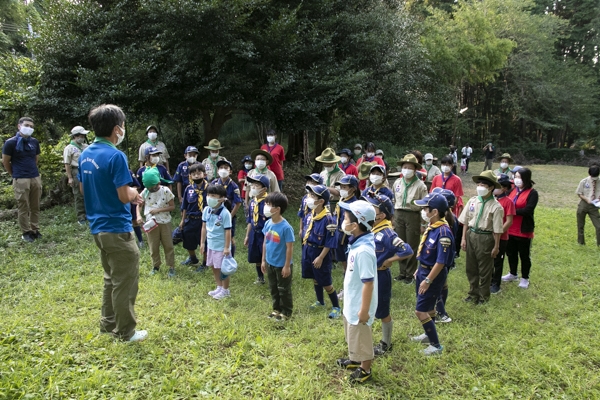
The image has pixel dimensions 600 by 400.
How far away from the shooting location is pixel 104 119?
12.0 ft

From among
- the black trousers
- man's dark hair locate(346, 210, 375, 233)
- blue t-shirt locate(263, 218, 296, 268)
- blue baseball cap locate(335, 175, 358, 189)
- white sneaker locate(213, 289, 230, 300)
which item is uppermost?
A: blue baseball cap locate(335, 175, 358, 189)

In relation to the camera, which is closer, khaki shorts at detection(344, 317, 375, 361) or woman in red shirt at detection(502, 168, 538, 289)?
khaki shorts at detection(344, 317, 375, 361)

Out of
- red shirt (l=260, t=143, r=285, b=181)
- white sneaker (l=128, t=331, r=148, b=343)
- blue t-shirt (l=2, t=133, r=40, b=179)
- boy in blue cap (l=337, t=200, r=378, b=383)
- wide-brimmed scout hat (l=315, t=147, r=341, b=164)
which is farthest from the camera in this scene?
red shirt (l=260, t=143, r=285, b=181)

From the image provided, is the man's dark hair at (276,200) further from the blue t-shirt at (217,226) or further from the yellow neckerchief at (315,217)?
the blue t-shirt at (217,226)

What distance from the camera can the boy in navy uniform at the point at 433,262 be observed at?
421 centimetres

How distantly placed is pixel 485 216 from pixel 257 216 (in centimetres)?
333

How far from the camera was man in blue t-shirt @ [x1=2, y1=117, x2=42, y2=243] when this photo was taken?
7211 mm

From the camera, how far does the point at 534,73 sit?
1224 inches

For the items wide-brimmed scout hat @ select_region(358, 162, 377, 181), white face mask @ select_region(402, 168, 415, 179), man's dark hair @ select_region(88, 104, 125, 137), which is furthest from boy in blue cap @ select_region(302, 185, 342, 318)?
wide-brimmed scout hat @ select_region(358, 162, 377, 181)

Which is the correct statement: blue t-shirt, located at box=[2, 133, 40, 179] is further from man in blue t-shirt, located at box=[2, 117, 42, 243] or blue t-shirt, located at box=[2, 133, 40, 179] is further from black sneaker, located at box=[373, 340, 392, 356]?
black sneaker, located at box=[373, 340, 392, 356]

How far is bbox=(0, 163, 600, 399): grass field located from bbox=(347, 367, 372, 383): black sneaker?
108mm

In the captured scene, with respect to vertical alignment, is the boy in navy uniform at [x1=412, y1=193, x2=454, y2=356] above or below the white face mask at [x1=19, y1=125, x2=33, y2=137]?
below

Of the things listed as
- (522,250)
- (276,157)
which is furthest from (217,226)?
(522,250)

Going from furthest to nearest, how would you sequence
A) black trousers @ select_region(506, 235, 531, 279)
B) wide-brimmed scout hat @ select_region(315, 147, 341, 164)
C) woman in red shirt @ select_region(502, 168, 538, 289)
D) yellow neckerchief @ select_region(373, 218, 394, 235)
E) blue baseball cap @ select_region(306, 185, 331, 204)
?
wide-brimmed scout hat @ select_region(315, 147, 341, 164) < black trousers @ select_region(506, 235, 531, 279) < woman in red shirt @ select_region(502, 168, 538, 289) < blue baseball cap @ select_region(306, 185, 331, 204) < yellow neckerchief @ select_region(373, 218, 394, 235)
